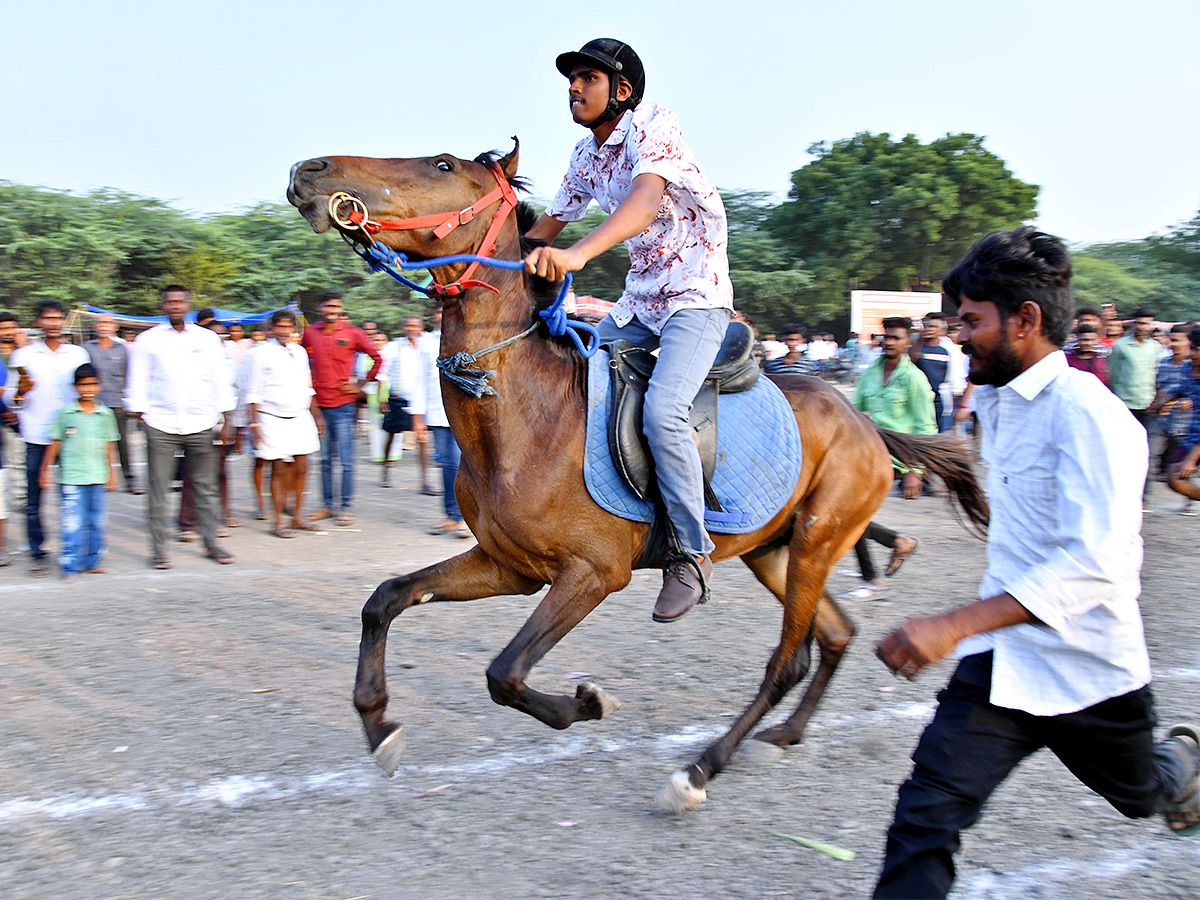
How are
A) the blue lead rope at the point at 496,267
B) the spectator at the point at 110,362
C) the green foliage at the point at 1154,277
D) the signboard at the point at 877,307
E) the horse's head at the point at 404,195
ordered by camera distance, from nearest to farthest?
the horse's head at the point at 404,195
the blue lead rope at the point at 496,267
the spectator at the point at 110,362
the signboard at the point at 877,307
the green foliage at the point at 1154,277

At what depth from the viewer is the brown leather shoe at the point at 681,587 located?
3.79 metres

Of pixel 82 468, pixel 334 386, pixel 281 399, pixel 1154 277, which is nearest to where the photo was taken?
pixel 82 468

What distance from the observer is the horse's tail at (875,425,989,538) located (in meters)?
4.78

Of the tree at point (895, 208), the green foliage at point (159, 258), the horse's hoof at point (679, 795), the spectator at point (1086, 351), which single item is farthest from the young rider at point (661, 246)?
the tree at point (895, 208)

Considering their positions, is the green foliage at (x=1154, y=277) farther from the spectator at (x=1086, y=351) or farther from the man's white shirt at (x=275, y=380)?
the man's white shirt at (x=275, y=380)

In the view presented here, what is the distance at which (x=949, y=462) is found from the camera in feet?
15.8

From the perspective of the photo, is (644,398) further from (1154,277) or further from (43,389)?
(1154,277)

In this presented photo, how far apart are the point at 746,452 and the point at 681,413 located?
48 cm

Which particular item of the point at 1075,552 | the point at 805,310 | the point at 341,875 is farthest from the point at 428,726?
the point at 805,310

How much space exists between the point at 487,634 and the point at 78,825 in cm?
269

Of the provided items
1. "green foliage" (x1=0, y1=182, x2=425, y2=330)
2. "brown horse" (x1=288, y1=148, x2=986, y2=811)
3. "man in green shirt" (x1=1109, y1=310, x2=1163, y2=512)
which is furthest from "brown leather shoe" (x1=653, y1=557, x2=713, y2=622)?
"green foliage" (x1=0, y1=182, x2=425, y2=330)

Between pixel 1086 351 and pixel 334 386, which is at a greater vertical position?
pixel 1086 351

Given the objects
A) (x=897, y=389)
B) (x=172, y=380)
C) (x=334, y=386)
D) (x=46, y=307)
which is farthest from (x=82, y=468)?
(x=897, y=389)

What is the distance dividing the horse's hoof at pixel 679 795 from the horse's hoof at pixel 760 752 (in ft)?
1.87
